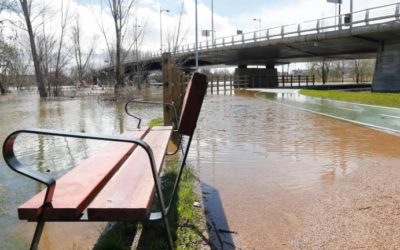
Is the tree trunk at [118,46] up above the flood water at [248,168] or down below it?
above

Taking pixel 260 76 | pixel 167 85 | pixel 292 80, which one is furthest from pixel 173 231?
pixel 292 80

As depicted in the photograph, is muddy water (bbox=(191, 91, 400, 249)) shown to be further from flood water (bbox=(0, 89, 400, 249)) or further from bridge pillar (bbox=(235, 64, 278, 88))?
bridge pillar (bbox=(235, 64, 278, 88))

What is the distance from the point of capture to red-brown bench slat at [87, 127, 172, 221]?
2.22 metres

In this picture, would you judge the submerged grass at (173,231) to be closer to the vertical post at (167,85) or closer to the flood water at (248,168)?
the flood water at (248,168)

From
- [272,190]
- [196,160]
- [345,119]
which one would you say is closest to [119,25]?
[345,119]

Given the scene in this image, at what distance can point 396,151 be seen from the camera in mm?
7438

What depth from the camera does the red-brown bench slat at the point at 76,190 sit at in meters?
2.20

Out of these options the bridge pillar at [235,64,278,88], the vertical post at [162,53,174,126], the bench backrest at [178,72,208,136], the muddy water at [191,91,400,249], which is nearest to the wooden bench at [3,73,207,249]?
the bench backrest at [178,72,208,136]

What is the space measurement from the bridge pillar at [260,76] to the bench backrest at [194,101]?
155 ft

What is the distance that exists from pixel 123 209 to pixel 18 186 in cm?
345

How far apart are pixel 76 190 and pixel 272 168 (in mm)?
4086

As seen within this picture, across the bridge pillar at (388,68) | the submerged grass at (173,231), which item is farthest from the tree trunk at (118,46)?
the submerged grass at (173,231)

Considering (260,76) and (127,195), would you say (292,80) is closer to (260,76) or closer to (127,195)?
(260,76)

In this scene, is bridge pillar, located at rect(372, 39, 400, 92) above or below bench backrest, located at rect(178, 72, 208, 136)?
above
